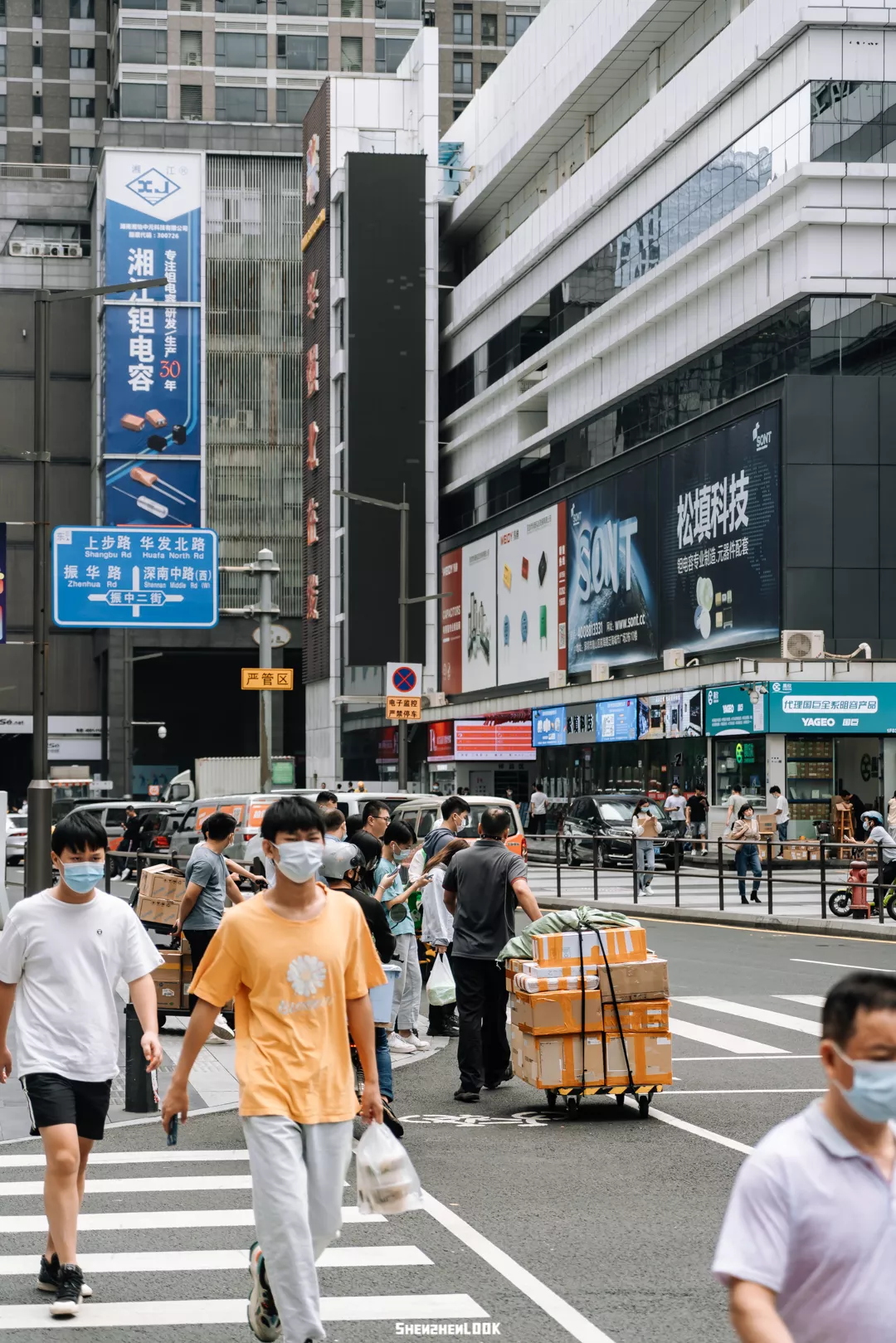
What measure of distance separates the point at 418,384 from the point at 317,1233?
74.1 meters

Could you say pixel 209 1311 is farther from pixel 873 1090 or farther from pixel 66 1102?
pixel 873 1090

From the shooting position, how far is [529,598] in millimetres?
66500

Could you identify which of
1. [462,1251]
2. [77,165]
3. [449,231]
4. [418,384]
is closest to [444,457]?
[418,384]

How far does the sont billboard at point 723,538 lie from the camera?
4569 centimetres

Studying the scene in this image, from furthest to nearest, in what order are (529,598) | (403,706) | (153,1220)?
(529,598), (403,706), (153,1220)

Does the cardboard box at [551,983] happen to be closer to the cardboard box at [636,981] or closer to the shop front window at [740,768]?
the cardboard box at [636,981]

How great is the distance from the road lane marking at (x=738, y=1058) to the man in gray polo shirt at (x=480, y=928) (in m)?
2.26

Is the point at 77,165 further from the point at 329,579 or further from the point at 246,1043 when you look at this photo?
the point at 246,1043

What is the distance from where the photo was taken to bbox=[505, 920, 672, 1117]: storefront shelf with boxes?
10.9m

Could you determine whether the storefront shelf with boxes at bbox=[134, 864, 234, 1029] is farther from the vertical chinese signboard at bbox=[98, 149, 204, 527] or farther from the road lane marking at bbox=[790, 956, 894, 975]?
the vertical chinese signboard at bbox=[98, 149, 204, 527]

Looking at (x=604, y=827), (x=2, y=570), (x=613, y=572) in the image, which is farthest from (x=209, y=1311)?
(x=613, y=572)

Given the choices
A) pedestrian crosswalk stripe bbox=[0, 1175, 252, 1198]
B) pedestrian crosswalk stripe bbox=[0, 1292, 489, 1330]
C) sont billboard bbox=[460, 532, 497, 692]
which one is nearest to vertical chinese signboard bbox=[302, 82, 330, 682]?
sont billboard bbox=[460, 532, 497, 692]

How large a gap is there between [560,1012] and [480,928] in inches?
39.6

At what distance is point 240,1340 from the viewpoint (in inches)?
250
